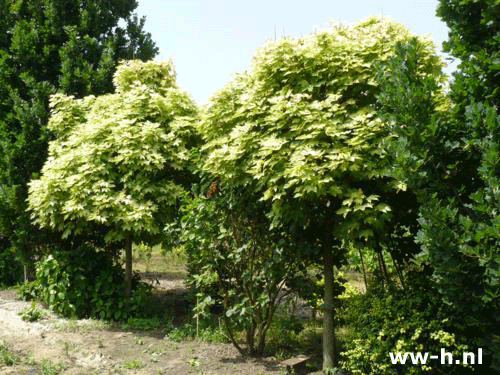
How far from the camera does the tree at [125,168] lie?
7.64 meters

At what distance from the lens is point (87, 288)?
8688 millimetres

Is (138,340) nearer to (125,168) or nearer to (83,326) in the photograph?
(83,326)

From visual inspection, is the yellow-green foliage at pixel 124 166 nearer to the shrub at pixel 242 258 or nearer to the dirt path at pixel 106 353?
the shrub at pixel 242 258

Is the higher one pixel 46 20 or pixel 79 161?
pixel 46 20

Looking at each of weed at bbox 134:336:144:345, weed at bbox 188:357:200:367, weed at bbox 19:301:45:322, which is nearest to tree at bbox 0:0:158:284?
weed at bbox 19:301:45:322

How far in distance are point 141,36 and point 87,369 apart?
833 cm

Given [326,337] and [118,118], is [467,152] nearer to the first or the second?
[326,337]

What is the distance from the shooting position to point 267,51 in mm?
5973

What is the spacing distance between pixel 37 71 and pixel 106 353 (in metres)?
7.04

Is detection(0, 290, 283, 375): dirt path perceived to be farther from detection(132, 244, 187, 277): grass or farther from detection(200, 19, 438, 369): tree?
detection(132, 244, 187, 277): grass

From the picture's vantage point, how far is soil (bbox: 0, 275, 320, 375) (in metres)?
6.21

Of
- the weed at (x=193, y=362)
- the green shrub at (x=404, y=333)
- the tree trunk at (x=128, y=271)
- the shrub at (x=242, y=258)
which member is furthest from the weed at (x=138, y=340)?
the green shrub at (x=404, y=333)

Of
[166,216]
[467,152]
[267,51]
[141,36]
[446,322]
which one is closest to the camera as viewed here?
[467,152]

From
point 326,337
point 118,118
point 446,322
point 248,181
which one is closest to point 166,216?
point 118,118
